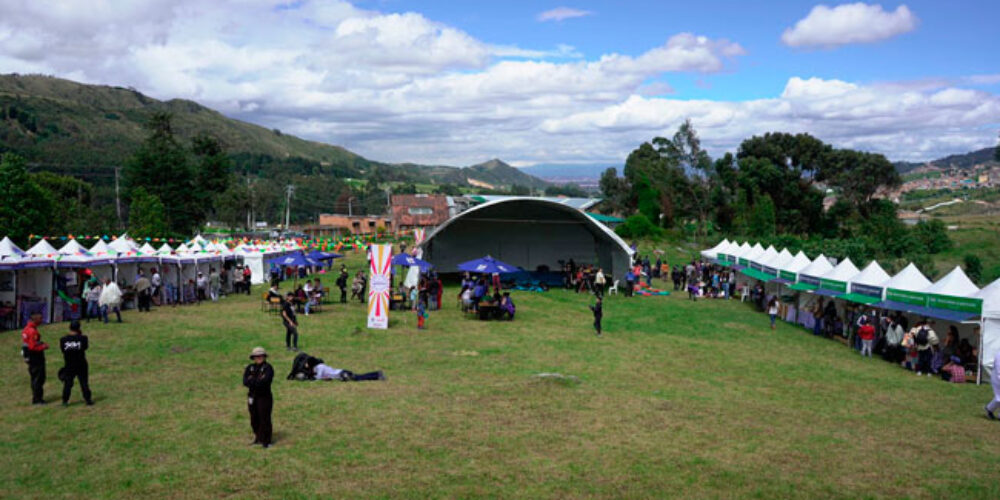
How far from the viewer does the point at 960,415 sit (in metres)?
9.89

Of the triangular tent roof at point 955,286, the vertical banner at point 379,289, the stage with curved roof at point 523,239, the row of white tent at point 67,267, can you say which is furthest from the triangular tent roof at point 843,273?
the row of white tent at point 67,267

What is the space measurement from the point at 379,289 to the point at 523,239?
1606 cm

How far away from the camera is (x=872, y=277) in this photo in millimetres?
16625

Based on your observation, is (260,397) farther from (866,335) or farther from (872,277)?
(872,277)

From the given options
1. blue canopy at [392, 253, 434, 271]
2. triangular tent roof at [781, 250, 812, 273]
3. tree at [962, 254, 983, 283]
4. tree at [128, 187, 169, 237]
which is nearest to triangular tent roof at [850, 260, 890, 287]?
triangular tent roof at [781, 250, 812, 273]

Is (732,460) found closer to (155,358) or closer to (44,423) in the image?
(44,423)

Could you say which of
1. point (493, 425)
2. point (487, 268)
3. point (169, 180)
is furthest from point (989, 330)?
point (169, 180)

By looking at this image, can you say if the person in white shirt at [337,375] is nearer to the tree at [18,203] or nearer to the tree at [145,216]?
the tree at [18,203]

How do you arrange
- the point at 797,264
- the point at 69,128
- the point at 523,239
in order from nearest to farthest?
the point at 797,264 → the point at 523,239 → the point at 69,128

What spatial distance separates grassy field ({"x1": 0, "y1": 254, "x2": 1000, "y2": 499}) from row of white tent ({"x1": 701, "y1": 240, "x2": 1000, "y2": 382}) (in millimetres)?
1405

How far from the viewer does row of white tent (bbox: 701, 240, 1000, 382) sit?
1248 cm

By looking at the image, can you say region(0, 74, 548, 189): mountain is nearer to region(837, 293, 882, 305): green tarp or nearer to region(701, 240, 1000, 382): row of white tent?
region(701, 240, 1000, 382): row of white tent

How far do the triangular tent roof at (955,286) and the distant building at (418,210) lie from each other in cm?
6901

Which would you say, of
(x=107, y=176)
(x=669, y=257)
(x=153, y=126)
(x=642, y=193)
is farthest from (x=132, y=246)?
(x=107, y=176)
